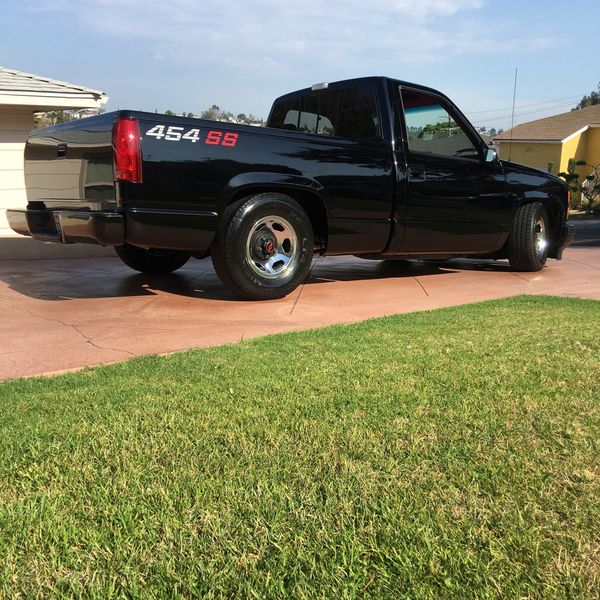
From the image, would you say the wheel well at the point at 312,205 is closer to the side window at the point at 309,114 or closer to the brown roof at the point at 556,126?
the side window at the point at 309,114

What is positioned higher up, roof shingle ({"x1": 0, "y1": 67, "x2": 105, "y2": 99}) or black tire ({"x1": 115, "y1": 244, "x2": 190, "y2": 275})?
roof shingle ({"x1": 0, "y1": 67, "x2": 105, "y2": 99})

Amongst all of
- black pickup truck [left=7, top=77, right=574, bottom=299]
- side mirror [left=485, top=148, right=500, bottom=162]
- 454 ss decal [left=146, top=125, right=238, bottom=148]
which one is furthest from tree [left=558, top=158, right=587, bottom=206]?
454 ss decal [left=146, top=125, right=238, bottom=148]

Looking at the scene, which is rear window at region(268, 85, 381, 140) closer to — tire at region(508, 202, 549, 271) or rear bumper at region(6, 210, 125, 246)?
tire at region(508, 202, 549, 271)

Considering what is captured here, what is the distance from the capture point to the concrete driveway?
4515 millimetres

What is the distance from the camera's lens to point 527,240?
7.82 meters

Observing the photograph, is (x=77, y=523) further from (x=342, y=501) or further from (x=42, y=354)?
(x=42, y=354)

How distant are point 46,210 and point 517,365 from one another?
4293 millimetres

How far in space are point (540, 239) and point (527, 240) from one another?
0.46 meters

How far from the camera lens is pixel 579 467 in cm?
247

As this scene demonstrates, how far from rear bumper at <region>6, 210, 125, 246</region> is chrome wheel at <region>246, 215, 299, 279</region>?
47.7 inches

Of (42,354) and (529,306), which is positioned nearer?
(42,354)

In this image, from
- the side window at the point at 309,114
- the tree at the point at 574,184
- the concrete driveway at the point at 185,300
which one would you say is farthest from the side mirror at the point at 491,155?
the tree at the point at 574,184

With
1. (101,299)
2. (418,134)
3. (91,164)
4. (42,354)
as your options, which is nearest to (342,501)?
(42,354)

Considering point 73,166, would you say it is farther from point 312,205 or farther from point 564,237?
point 564,237
